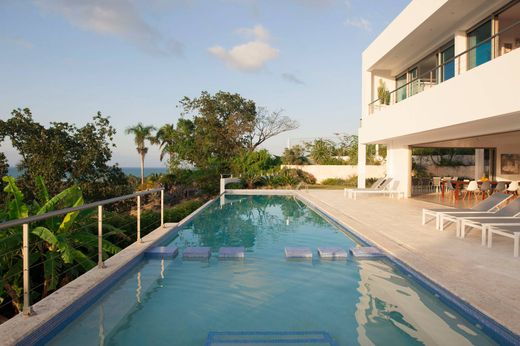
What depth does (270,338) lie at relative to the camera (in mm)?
3838

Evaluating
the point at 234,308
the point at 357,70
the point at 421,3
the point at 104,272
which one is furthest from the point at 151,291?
the point at 357,70

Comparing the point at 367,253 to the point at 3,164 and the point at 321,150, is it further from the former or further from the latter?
the point at 321,150

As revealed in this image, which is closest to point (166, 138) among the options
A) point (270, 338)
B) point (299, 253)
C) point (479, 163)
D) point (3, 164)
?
point (3, 164)

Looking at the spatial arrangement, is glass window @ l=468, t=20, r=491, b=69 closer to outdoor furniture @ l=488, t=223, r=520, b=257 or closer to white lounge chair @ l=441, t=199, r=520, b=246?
white lounge chair @ l=441, t=199, r=520, b=246

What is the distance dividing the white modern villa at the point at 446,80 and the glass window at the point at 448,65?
0.03 meters

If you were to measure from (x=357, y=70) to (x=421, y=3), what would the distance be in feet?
36.8

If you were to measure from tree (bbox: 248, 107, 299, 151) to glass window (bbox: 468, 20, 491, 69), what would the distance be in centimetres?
2877

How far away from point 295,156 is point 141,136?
18.5 meters

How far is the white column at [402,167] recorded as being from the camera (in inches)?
696

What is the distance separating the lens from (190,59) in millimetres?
23625

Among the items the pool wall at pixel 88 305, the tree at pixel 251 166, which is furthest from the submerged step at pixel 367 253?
the tree at pixel 251 166

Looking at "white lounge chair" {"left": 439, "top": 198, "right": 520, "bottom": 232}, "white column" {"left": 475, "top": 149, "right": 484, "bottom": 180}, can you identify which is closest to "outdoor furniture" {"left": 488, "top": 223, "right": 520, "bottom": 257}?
"white lounge chair" {"left": 439, "top": 198, "right": 520, "bottom": 232}

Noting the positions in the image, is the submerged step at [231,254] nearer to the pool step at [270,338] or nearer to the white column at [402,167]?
the pool step at [270,338]

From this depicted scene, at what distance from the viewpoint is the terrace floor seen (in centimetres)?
434
